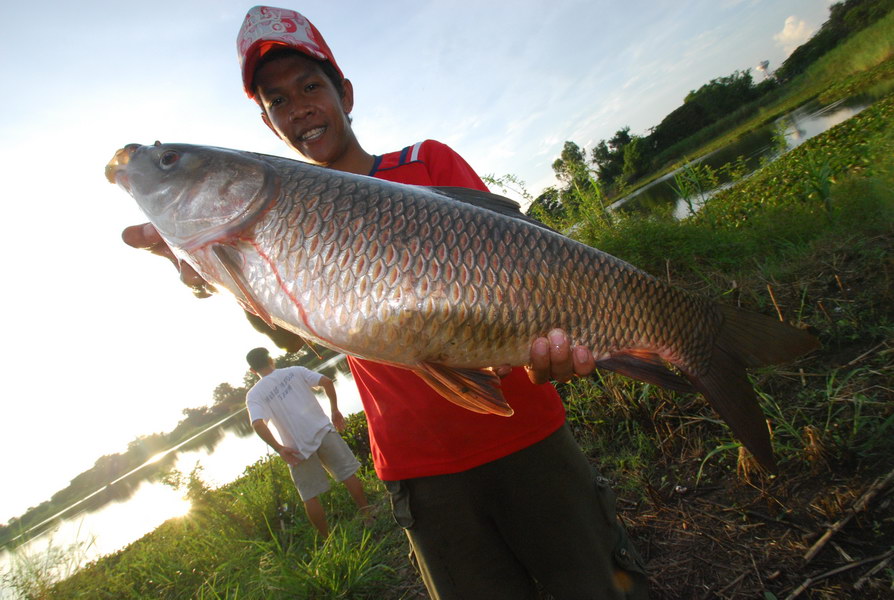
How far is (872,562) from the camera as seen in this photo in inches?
63.6

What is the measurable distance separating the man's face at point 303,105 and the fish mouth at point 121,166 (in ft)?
2.28

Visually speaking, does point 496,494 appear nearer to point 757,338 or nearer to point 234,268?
point 757,338

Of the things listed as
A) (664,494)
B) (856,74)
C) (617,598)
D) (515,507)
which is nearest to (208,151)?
(515,507)

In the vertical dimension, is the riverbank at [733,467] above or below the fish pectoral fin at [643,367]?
below

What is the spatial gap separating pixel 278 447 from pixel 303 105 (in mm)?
4201

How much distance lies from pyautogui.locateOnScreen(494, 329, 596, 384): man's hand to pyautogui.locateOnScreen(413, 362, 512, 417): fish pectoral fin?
175mm

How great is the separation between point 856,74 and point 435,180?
31.8 meters

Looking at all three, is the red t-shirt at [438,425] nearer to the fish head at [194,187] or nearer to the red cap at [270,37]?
the fish head at [194,187]

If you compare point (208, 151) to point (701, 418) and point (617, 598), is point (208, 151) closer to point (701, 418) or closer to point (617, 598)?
point (617, 598)

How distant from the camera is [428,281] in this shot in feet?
4.47

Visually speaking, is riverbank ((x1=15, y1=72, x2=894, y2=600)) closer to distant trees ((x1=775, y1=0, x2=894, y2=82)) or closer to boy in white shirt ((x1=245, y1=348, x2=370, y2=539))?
boy in white shirt ((x1=245, y1=348, x2=370, y2=539))

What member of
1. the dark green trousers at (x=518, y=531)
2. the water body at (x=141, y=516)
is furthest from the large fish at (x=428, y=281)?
the water body at (x=141, y=516)

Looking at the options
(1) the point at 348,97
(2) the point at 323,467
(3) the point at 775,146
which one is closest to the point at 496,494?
(1) the point at 348,97

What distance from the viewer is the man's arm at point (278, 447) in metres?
5.03
